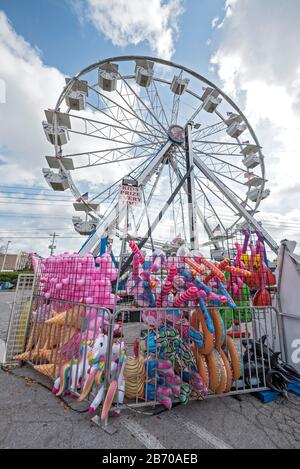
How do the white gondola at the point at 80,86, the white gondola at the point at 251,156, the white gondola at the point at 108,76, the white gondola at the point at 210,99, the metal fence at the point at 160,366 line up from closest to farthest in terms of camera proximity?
the metal fence at the point at 160,366 → the white gondola at the point at 108,76 → the white gondola at the point at 80,86 → the white gondola at the point at 210,99 → the white gondola at the point at 251,156

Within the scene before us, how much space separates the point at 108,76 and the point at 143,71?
1748mm

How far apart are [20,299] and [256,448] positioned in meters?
3.61

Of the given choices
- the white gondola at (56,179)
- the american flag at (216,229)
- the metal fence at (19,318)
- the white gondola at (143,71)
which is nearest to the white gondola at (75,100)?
the white gondola at (143,71)

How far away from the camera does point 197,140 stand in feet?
40.9

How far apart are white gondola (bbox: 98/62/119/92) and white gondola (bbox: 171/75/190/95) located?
9.93 ft

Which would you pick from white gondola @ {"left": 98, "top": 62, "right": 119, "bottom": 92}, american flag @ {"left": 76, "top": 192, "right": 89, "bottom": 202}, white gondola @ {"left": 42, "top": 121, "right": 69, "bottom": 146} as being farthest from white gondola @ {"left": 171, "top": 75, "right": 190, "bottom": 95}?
american flag @ {"left": 76, "top": 192, "right": 89, "bottom": 202}

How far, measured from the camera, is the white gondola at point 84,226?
11087 millimetres

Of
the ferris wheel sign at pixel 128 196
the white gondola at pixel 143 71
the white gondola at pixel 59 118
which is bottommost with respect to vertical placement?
the ferris wheel sign at pixel 128 196

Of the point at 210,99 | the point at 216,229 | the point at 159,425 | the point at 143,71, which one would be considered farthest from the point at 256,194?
the point at 159,425

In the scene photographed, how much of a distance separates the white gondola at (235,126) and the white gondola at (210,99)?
46.4 inches

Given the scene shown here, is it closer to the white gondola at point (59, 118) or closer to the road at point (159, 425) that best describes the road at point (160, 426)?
the road at point (159, 425)

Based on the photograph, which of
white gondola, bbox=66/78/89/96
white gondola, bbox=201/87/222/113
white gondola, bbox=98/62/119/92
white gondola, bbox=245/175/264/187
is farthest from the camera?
white gondola, bbox=245/175/264/187

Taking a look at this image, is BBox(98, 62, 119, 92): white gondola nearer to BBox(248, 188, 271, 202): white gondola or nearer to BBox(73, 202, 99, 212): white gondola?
BBox(73, 202, 99, 212): white gondola

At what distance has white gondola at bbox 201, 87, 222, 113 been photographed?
12258 mm
